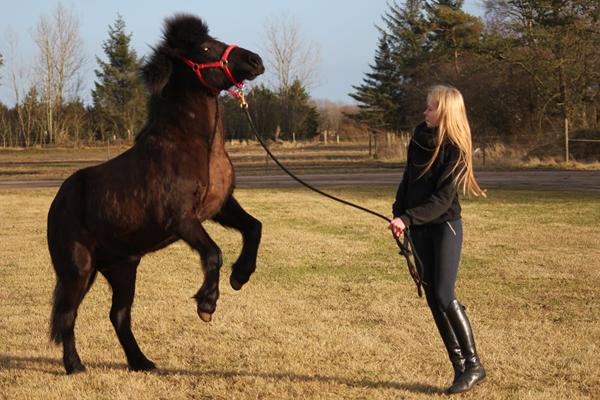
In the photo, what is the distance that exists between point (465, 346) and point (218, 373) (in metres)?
1.80

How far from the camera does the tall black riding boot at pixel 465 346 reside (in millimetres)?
4254

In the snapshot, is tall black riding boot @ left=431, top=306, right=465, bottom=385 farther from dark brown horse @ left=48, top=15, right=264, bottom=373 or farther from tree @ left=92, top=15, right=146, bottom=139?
tree @ left=92, top=15, right=146, bottom=139

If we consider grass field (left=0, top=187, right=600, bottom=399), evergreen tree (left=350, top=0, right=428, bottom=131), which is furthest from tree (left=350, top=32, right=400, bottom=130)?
grass field (left=0, top=187, right=600, bottom=399)

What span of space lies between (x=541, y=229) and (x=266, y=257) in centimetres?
524

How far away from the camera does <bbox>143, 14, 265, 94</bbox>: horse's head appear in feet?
14.1

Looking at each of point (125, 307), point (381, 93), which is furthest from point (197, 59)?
point (381, 93)

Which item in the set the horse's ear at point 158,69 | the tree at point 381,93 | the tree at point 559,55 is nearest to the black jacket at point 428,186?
the horse's ear at point 158,69

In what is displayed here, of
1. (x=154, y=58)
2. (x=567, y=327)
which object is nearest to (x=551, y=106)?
(x=567, y=327)

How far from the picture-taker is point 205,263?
4.13 metres

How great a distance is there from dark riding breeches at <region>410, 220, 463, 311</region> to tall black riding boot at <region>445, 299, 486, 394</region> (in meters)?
0.07

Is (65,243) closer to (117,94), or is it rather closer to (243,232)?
(243,232)

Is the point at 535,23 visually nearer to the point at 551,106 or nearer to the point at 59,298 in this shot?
the point at 551,106

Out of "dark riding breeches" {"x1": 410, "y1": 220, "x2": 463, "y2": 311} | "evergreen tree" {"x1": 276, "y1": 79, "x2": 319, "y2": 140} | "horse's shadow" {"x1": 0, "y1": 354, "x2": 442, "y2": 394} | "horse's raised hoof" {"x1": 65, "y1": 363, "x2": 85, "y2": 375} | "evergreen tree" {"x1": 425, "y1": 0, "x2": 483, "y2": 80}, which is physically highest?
"evergreen tree" {"x1": 425, "y1": 0, "x2": 483, "y2": 80}

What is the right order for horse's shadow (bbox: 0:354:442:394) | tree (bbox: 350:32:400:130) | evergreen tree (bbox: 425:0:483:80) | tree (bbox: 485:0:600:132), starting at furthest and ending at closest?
tree (bbox: 350:32:400:130) → evergreen tree (bbox: 425:0:483:80) → tree (bbox: 485:0:600:132) → horse's shadow (bbox: 0:354:442:394)
